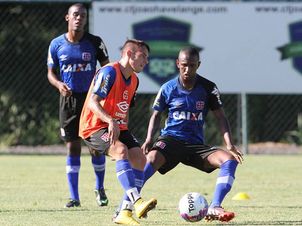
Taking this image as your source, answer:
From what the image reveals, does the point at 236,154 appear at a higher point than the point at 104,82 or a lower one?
lower

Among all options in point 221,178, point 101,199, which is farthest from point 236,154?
point 101,199

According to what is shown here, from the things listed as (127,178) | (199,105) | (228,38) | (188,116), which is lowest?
(127,178)

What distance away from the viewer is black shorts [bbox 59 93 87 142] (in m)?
9.91

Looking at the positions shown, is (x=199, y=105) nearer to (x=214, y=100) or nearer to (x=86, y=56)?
(x=214, y=100)

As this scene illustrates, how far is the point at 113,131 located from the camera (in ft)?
25.2

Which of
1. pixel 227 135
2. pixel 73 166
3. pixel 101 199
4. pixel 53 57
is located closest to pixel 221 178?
pixel 227 135

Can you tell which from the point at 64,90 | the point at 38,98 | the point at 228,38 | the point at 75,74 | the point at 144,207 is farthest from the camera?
the point at 38,98

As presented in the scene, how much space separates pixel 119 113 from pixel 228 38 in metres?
9.83

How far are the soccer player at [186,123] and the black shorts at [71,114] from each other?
126 cm

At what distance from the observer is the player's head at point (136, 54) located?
26.6 ft

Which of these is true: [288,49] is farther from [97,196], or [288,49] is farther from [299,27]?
[97,196]

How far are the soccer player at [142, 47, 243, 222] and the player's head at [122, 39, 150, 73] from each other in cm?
63

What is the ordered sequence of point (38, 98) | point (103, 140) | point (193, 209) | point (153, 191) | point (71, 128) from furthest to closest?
point (38, 98) < point (153, 191) < point (71, 128) < point (103, 140) < point (193, 209)

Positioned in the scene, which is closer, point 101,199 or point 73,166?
point 101,199
